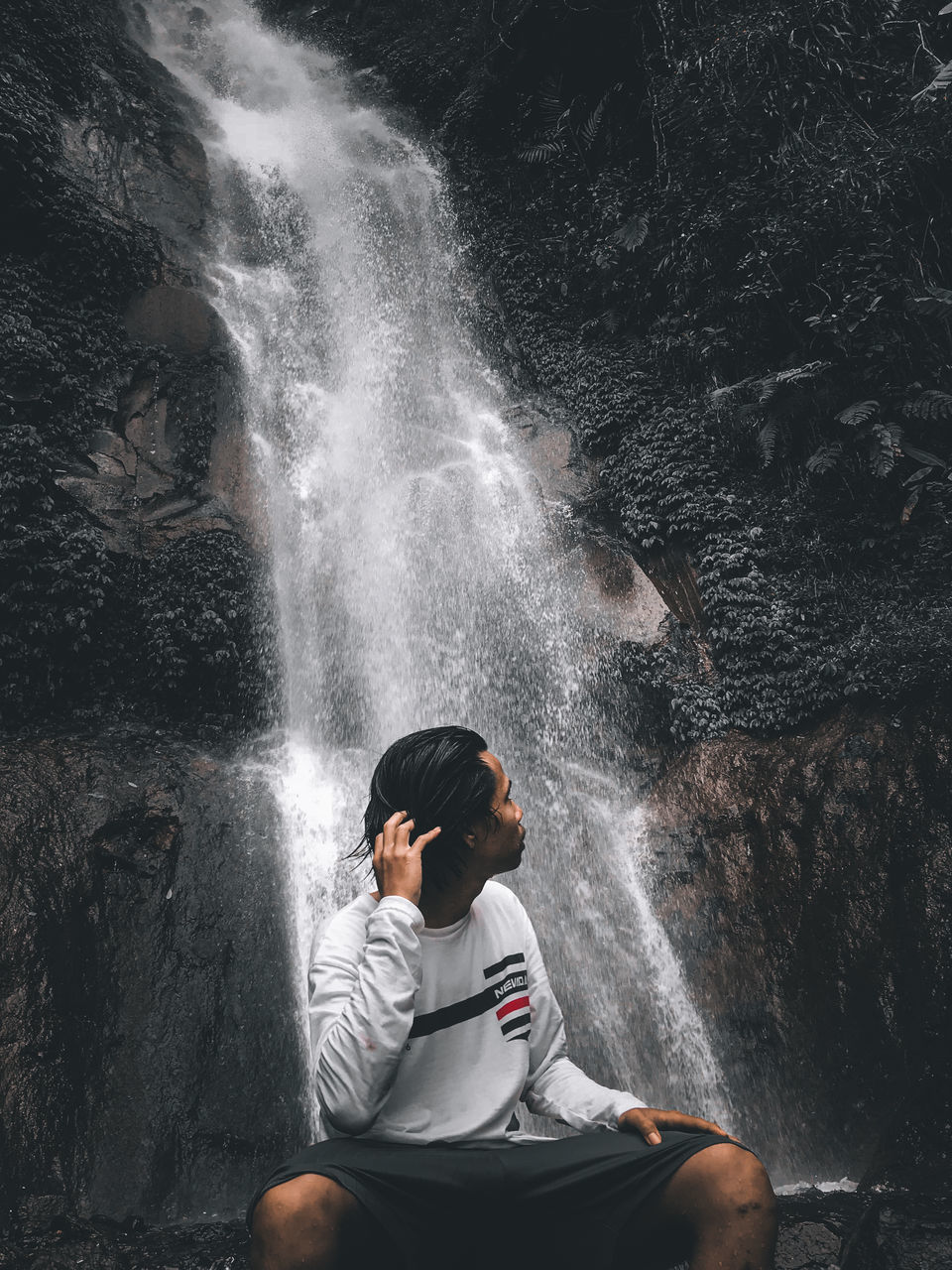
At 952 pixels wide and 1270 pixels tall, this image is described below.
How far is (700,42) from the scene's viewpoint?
946 centimetres

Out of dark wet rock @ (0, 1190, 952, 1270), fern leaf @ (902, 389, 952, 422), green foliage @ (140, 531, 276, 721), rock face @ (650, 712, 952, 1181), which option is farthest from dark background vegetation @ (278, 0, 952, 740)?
green foliage @ (140, 531, 276, 721)

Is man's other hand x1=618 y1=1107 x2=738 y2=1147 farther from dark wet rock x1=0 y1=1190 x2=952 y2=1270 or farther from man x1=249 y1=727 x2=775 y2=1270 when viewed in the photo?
dark wet rock x1=0 y1=1190 x2=952 y2=1270

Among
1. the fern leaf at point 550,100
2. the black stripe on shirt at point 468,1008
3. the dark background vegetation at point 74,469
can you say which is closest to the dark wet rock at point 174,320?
the dark background vegetation at point 74,469

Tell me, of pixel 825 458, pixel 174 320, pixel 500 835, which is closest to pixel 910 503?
pixel 825 458

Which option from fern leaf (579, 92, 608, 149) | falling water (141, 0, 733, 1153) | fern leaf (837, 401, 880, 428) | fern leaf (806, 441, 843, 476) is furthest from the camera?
fern leaf (579, 92, 608, 149)

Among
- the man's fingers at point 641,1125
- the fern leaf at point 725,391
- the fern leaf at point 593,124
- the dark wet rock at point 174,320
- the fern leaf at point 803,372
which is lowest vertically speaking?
the man's fingers at point 641,1125

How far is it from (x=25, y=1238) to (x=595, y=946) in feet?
12.1

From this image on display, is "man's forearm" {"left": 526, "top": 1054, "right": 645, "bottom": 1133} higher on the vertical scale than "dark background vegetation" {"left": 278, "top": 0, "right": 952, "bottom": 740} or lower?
lower

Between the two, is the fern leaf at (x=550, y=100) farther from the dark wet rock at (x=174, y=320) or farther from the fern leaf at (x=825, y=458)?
the fern leaf at (x=825, y=458)

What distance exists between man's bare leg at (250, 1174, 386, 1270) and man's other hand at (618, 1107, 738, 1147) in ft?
2.11

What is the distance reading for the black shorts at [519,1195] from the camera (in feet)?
4.94

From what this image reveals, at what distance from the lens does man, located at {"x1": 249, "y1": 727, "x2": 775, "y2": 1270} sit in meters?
1.45

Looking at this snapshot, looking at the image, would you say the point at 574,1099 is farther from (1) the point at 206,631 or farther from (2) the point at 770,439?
(2) the point at 770,439

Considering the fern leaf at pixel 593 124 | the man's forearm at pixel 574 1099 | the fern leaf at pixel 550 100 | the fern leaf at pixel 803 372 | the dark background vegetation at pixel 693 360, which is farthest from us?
the fern leaf at pixel 550 100
